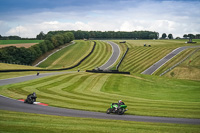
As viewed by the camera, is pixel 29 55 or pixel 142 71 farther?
pixel 29 55

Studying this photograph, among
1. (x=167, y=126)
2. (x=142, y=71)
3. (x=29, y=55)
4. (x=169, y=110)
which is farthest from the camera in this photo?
(x=29, y=55)

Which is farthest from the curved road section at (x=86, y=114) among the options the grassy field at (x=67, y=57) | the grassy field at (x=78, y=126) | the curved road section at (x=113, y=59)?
the grassy field at (x=67, y=57)

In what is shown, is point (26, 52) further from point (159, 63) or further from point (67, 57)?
point (159, 63)

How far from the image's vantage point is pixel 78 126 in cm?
1680

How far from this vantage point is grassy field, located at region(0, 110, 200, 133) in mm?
A: 15437

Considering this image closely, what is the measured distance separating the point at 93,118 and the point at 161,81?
41.8 meters

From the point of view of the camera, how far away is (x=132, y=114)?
74.8 ft

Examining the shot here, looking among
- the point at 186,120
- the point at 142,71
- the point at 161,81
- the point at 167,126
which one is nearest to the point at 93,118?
the point at 167,126

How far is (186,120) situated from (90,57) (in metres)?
98.3

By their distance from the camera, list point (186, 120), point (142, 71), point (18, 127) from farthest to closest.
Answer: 1. point (142, 71)
2. point (186, 120)
3. point (18, 127)

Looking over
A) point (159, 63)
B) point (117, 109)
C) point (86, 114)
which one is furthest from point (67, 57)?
point (86, 114)

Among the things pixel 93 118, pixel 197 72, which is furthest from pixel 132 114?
pixel 197 72

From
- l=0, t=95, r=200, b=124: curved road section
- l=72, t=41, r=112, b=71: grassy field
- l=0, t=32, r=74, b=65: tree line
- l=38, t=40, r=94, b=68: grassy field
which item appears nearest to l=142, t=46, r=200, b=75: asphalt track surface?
l=72, t=41, r=112, b=71: grassy field

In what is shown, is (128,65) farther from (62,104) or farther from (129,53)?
(62,104)
